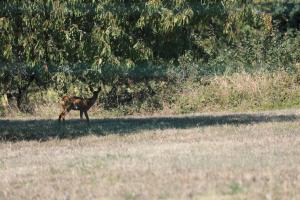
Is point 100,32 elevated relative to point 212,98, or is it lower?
elevated

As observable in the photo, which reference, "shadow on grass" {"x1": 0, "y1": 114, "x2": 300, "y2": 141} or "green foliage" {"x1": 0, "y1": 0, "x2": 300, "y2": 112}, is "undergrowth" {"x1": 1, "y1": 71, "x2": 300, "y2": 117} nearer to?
"shadow on grass" {"x1": 0, "y1": 114, "x2": 300, "y2": 141}

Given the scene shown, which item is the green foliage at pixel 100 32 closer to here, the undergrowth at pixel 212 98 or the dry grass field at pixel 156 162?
the dry grass field at pixel 156 162

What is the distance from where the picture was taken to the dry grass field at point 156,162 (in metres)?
8.18

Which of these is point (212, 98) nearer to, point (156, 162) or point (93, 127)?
point (93, 127)

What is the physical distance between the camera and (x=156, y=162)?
10258 mm

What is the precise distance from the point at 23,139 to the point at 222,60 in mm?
12189

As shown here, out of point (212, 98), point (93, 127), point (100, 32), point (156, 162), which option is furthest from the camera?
point (212, 98)

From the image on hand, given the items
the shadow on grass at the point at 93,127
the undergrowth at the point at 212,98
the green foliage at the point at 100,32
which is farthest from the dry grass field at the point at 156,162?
the undergrowth at the point at 212,98

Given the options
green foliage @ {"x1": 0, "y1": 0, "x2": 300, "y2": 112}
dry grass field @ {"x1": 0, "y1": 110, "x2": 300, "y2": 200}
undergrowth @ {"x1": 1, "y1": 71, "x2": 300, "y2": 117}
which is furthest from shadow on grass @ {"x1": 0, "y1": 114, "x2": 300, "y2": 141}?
undergrowth @ {"x1": 1, "y1": 71, "x2": 300, "y2": 117}

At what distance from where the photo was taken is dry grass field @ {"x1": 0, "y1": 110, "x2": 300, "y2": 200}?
26.8 feet

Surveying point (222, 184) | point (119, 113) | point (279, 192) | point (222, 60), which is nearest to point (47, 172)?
point (222, 184)

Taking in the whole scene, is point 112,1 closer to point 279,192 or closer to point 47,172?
point 47,172

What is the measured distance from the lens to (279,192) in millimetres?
7785

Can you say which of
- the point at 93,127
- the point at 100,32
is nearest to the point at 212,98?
the point at 93,127
